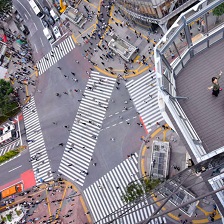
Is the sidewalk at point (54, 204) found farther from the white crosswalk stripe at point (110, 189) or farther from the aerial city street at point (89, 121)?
the white crosswalk stripe at point (110, 189)

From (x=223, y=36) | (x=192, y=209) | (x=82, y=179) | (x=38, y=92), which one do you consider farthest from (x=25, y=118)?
(x=223, y=36)

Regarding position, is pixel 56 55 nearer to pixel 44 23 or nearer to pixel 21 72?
pixel 21 72

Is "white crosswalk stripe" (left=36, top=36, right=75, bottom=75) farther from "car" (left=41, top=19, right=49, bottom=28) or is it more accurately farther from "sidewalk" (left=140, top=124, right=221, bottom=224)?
"sidewalk" (left=140, top=124, right=221, bottom=224)

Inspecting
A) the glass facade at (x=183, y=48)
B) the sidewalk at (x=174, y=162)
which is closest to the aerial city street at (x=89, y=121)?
the sidewalk at (x=174, y=162)

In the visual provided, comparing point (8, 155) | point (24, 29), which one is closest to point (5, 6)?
point (24, 29)

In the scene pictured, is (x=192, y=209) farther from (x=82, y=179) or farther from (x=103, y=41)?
(x=103, y=41)
